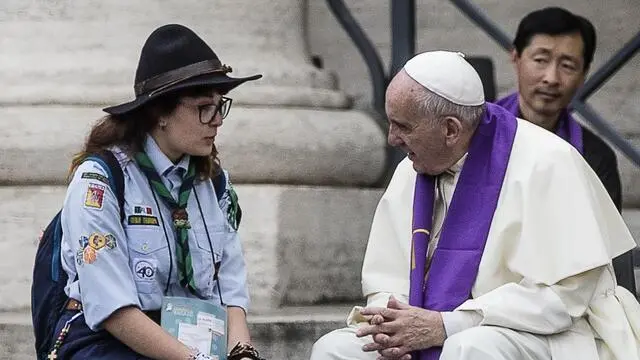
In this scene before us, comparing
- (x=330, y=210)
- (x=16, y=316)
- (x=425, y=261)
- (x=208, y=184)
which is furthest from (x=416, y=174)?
(x=16, y=316)

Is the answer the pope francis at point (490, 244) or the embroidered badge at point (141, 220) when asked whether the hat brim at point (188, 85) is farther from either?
Answer: the pope francis at point (490, 244)

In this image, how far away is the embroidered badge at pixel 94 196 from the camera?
15.1 ft

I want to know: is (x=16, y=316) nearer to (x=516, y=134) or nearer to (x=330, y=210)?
(x=330, y=210)

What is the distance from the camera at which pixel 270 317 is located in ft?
19.5

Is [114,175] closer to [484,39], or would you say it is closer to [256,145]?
[256,145]

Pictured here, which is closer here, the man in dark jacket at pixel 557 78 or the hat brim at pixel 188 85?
the hat brim at pixel 188 85

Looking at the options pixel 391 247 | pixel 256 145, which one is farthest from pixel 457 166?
pixel 256 145

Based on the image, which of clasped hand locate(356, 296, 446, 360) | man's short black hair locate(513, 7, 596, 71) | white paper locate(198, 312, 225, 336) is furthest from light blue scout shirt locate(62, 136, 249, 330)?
man's short black hair locate(513, 7, 596, 71)

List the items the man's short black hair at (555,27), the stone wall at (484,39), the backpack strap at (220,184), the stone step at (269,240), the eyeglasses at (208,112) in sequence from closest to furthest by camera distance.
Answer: the eyeglasses at (208,112), the backpack strap at (220,184), the man's short black hair at (555,27), the stone step at (269,240), the stone wall at (484,39)

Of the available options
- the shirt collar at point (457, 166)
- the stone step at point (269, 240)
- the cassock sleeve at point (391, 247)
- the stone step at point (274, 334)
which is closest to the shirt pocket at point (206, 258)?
the cassock sleeve at point (391, 247)

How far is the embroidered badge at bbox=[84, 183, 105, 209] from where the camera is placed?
4598mm

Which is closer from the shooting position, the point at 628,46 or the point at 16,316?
the point at 16,316

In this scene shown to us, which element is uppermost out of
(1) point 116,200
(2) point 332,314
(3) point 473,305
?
(1) point 116,200

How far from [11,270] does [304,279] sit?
109 cm
